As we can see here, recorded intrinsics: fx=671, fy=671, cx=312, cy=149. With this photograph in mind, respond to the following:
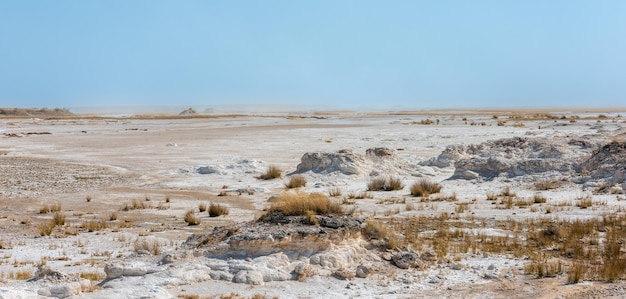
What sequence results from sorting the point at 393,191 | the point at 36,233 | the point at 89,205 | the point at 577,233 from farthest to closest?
the point at 393,191, the point at 89,205, the point at 36,233, the point at 577,233

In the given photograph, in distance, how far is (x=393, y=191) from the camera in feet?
64.8

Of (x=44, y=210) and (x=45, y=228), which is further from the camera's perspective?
(x=44, y=210)

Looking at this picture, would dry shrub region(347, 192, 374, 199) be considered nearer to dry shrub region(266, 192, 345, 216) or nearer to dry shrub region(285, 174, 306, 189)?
dry shrub region(285, 174, 306, 189)

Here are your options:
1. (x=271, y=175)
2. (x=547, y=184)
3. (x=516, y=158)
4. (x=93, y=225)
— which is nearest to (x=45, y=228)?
(x=93, y=225)

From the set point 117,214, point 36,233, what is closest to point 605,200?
point 117,214

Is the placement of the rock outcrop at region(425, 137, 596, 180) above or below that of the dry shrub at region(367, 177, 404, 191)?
above

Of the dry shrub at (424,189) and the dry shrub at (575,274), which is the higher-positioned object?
the dry shrub at (575,274)

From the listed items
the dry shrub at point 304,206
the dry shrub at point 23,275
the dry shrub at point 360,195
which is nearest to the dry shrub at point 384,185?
the dry shrub at point 360,195

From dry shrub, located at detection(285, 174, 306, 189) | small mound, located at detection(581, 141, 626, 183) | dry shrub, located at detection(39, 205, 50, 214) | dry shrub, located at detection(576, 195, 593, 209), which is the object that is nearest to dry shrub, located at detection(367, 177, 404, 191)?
dry shrub, located at detection(285, 174, 306, 189)

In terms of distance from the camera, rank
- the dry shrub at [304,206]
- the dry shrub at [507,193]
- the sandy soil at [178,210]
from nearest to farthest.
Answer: the sandy soil at [178,210] → the dry shrub at [304,206] → the dry shrub at [507,193]

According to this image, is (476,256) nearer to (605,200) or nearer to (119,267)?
(119,267)

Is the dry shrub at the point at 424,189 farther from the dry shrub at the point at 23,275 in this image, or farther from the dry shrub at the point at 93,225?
the dry shrub at the point at 23,275

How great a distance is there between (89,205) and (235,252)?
970cm

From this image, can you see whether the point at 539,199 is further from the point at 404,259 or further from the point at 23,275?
the point at 23,275
